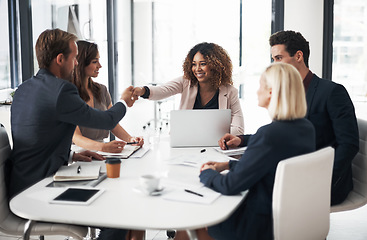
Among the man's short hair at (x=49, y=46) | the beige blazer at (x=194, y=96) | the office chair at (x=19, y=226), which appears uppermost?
the man's short hair at (x=49, y=46)

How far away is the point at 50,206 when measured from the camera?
5.59ft

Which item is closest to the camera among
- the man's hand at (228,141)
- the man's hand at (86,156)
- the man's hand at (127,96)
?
the man's hand at (86,156)

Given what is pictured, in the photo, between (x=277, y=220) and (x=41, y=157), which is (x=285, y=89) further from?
(x=41, y=157)

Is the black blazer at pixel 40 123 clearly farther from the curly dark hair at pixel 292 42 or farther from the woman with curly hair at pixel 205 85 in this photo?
the curly dark hair at pixel 292 42

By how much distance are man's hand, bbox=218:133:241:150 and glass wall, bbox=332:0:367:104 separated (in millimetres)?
3415

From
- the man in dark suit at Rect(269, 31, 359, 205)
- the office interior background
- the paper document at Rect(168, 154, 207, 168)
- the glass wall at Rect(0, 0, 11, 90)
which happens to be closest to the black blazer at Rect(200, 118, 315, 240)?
the paper document at Rect(168, 154, 207, 168)

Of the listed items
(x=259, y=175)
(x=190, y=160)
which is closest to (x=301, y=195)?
(x=259, y=175)

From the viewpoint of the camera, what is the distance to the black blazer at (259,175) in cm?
176

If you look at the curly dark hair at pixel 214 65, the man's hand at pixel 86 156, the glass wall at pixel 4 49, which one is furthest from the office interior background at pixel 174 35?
the man's hand at pixel 86 156

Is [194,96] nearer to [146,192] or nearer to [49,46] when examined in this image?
[49,46]

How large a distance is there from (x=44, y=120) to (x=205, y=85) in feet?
4.56

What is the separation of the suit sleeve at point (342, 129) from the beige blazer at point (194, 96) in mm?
720

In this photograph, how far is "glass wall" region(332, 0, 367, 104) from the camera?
5387 mm

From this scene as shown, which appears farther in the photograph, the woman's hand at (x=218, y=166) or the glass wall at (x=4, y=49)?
the glass wall at (x=4, y=49)
